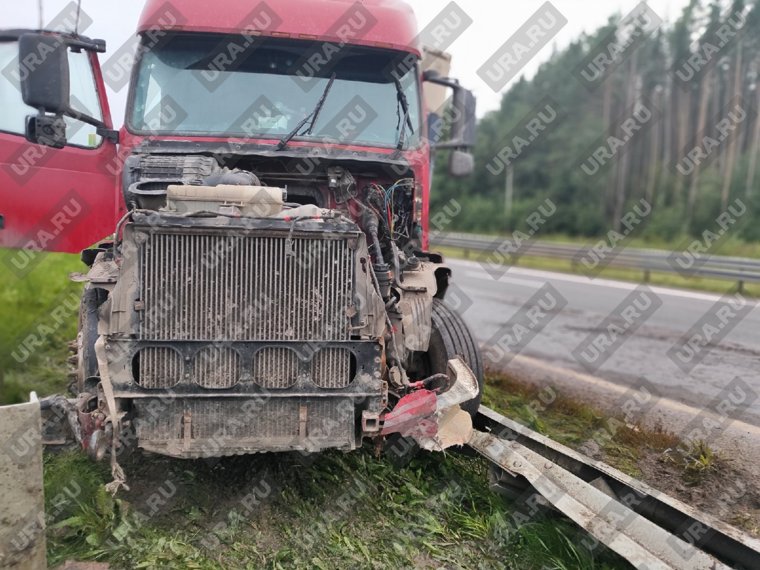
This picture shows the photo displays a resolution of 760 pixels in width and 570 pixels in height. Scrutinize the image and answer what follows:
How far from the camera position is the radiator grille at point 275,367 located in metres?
3.58

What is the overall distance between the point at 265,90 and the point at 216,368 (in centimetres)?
245

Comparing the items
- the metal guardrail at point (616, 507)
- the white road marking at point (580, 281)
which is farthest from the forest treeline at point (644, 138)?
the metal guardrail at point (616, 507)

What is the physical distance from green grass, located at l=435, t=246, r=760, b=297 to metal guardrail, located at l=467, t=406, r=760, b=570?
424 inches

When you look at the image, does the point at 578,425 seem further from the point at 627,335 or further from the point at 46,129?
the point at 46,129

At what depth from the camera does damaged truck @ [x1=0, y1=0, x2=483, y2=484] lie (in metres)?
3.49

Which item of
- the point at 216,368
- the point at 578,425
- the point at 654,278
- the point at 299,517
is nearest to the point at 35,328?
the point at 216,368

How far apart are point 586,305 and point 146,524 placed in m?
9.66

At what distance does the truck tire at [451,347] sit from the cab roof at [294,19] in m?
2.16

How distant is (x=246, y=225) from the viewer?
3.49m

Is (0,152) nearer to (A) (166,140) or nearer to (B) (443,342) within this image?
(A) (166,140)

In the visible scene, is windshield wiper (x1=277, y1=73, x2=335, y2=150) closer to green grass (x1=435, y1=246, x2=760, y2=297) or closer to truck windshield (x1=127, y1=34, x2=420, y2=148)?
truck windshield (x1=127, y1=34, x2=420, y2=148)

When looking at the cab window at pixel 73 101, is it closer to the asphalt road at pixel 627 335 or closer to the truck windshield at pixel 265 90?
the truck windshield at pixel 265 90

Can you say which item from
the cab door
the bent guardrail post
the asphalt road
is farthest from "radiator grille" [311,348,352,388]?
the asphalt road

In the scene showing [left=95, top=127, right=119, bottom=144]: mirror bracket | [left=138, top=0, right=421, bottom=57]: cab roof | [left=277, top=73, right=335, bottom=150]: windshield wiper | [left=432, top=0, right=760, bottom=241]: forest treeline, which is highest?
[left=138, top=0, right=421, bottom=57]: cab roof
